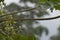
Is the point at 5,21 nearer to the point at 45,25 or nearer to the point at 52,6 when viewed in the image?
the point at 52,6

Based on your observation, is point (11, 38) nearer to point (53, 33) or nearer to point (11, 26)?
point (11, 26)

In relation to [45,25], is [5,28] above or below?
above

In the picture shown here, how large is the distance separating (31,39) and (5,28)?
12 cm

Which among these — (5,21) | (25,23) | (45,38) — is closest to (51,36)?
(45,38)

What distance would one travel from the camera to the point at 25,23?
34.4 inches

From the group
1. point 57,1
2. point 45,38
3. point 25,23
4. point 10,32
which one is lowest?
point 45,38

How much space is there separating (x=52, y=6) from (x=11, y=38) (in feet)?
0.55

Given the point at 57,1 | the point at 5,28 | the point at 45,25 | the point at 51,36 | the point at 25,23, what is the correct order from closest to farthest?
the point at 57,1
the point at 5,28
the point at 25,23
the point at 51,36
the point at 45,25

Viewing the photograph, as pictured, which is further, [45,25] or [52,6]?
[45,25]

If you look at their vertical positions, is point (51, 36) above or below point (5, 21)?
below

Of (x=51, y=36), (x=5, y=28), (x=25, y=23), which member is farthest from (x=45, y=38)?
(x=5, y=28)

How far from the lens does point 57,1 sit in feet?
1.48

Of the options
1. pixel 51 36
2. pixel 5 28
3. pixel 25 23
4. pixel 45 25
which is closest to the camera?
pixel 5 28

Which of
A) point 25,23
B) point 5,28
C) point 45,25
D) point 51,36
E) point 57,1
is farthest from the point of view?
point 45,25
